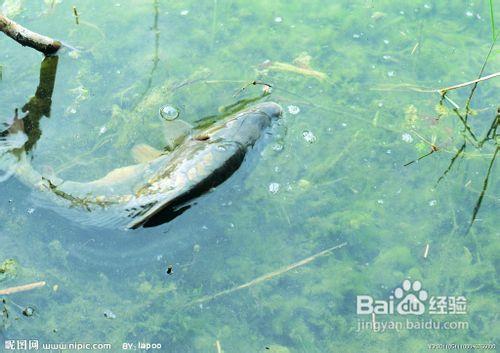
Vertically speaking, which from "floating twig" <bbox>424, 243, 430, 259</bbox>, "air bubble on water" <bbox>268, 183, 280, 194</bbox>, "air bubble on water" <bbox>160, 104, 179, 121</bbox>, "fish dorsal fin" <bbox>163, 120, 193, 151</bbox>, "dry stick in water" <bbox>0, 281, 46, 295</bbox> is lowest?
"dry stick in water" <bbox>0, 281, 46, 295</bbox>

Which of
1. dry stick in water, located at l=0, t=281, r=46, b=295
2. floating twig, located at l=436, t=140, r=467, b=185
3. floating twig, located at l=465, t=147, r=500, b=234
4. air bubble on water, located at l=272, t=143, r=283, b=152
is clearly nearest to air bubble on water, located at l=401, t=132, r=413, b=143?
floating twig, located at l=436, t=140, r=467, b=185

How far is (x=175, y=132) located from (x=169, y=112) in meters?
0.23

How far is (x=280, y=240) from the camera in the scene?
12.8ft

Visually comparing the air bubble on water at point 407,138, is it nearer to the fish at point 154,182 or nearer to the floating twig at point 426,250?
the floating twig at point 426,250

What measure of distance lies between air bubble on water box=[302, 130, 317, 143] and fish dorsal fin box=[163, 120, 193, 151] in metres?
0.94

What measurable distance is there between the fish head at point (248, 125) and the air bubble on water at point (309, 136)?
0.91 feet

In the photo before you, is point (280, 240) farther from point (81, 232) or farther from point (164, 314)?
point (81, 232)

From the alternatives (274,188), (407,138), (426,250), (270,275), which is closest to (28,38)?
(274,188)

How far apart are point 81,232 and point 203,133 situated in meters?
1.23

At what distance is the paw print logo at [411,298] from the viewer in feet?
11.8

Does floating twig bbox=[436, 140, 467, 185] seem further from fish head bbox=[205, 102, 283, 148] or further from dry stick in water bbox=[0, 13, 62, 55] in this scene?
dry stick in water bbox=[0, 13, 62, 55]

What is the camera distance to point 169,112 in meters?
4.59

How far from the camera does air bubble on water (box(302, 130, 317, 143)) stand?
4.42 meters

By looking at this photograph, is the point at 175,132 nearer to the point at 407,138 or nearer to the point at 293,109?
the point at 293,109
